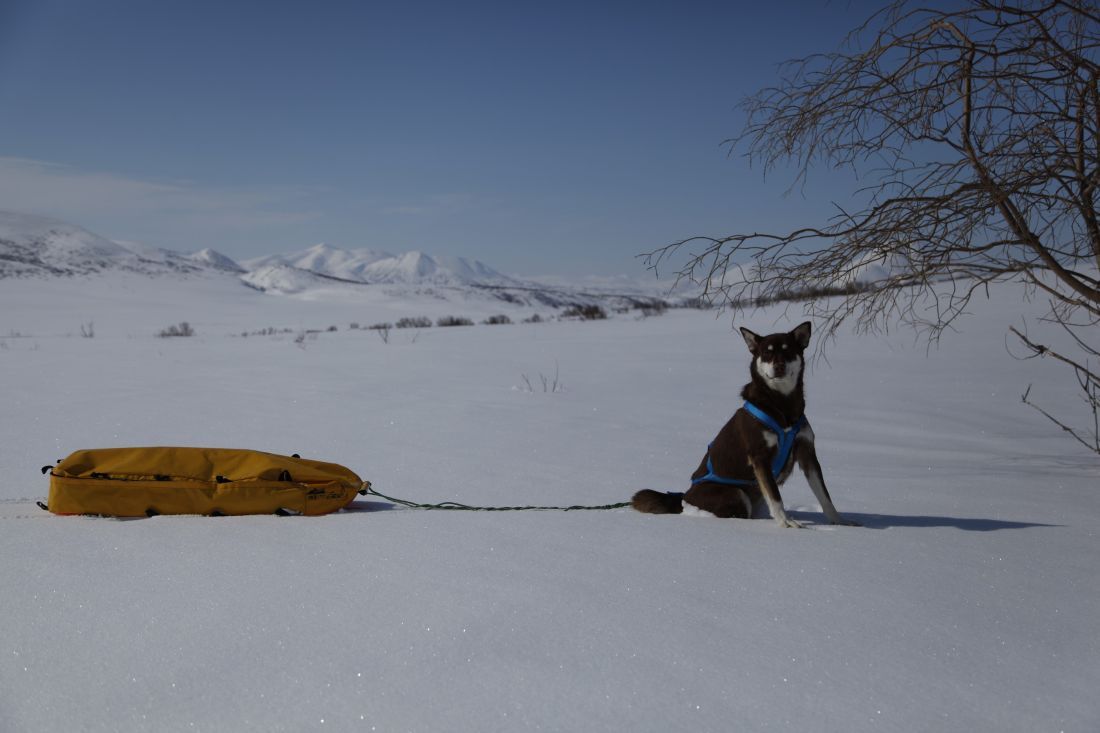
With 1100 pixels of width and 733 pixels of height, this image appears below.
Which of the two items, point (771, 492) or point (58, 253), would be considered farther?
point (58, 253)

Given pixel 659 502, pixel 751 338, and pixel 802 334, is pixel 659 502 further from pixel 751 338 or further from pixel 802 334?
pixel 802 334

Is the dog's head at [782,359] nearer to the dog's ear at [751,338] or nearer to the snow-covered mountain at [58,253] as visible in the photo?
the dog's ear at [751,338]

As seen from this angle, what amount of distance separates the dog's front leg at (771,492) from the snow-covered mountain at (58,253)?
43993 mm

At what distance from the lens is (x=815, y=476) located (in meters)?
3.74

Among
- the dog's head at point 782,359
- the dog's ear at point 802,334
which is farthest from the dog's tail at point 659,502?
the dog's ear at point 802,334

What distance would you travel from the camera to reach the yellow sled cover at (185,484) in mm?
3367

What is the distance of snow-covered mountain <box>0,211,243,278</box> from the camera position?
4125 cm

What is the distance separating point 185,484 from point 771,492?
2.94m

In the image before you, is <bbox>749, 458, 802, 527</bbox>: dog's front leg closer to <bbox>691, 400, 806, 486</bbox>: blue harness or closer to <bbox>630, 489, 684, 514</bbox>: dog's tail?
<bbox>691, 400, 806, 486</bbox>: blue harness

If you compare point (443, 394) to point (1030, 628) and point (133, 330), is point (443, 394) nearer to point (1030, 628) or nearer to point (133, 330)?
point (1030, 628)

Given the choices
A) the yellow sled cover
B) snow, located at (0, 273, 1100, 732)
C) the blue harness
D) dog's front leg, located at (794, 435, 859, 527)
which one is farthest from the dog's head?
the yellow sled cover

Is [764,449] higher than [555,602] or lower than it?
higher

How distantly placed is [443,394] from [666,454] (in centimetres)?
341

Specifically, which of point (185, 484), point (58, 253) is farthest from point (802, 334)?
point (58, 253)
